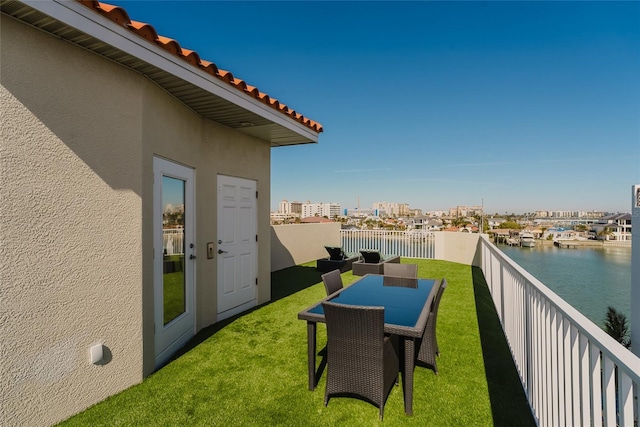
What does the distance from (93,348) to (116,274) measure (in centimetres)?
62

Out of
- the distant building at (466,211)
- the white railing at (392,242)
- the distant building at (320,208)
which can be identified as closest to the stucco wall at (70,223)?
the white railing at (392,242)

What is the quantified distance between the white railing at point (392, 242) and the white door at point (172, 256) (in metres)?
7.88

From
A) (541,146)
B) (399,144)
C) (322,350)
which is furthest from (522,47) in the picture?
(541,146)

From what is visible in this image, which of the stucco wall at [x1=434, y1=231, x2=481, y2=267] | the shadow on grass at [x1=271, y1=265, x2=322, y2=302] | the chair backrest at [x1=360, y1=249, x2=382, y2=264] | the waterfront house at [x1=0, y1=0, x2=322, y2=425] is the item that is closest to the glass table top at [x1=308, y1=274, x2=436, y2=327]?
the waterfront house at [x1=0, y1=0, x2=322, y2=425]

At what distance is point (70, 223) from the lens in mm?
2457

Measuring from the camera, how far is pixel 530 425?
93.9 inches

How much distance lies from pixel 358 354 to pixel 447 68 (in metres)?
14.1

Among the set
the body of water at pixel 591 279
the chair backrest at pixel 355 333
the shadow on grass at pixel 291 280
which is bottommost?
the body of water at pixel 591 279

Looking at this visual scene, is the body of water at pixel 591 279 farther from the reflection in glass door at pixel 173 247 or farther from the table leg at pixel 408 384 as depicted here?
the reflection in glass door at pixel 173 247

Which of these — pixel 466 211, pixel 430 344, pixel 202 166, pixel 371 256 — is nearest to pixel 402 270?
pixel 430 344

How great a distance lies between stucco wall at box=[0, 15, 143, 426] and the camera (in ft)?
6.96

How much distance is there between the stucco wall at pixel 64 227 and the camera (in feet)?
6.96

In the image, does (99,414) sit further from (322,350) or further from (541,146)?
(541,146)

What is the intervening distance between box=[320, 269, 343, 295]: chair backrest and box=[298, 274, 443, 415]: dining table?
0.15 metres
